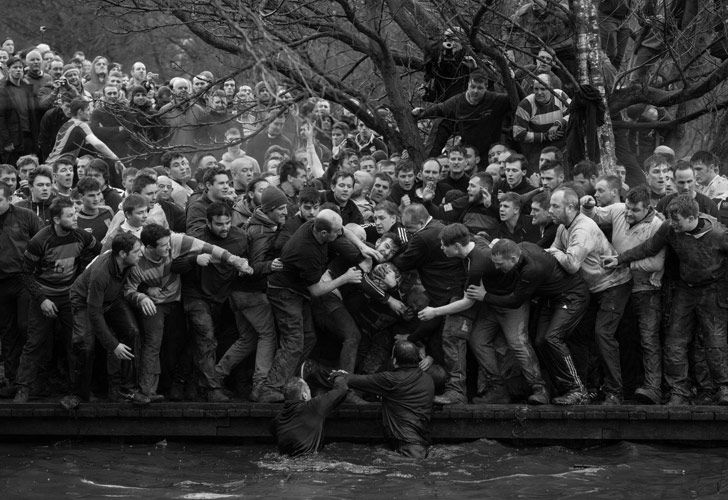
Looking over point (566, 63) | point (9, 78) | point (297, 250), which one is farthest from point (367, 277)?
point (9, 78)

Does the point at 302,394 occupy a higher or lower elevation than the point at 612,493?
higher

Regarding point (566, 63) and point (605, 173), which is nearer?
point (605, 173)

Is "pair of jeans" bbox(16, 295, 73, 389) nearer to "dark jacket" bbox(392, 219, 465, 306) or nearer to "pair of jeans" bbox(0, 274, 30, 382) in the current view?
"pair of jeans" bbox(0, 274, 30, 382)

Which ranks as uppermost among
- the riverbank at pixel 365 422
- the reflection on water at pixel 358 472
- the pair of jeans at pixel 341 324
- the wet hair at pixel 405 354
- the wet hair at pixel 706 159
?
the wet hair at pixel 706 159

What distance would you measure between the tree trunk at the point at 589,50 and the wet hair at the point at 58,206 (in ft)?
18.8

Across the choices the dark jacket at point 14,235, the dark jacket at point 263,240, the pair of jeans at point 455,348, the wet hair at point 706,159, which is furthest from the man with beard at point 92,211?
the wet hair at point 706,159

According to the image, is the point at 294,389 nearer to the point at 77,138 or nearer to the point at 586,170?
the point at 586,170

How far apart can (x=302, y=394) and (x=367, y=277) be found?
1.43 metres

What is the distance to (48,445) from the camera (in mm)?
13453

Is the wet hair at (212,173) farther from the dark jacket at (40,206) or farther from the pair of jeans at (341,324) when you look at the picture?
the dark jacket at (40,206)

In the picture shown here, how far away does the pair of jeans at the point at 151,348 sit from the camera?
13.3 meters

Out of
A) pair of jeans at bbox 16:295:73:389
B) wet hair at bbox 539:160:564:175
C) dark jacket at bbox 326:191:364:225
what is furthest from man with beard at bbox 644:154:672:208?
pair of jeans at bbox 16:295:73:389

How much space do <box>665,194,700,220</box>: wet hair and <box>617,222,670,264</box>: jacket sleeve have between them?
0.17 m

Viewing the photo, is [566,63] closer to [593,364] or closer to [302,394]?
[593,364]
